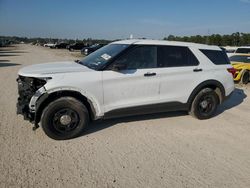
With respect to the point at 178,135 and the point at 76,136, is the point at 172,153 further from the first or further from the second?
the point at 76,136

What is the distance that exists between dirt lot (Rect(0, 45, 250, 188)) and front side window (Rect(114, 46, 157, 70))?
1.29m

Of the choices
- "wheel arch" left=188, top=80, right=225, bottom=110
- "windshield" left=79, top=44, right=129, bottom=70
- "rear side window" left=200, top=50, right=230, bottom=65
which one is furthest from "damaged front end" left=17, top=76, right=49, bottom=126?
"rear side window" left=200, top=50, right=230, bottom=65

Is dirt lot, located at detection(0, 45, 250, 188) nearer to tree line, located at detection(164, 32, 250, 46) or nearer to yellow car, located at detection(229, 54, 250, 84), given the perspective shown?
yellow car, located at detection(229, 54, 250, 84)

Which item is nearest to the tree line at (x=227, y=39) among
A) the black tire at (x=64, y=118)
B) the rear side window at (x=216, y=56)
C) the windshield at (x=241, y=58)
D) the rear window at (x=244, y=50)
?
the rear window at (x=244, y=50)

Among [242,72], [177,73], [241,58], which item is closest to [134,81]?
[177,73]

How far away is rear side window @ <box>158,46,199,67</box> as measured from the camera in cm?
533

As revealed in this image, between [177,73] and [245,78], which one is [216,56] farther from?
[245,78]

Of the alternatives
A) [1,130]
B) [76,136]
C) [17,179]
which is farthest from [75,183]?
[1,130]

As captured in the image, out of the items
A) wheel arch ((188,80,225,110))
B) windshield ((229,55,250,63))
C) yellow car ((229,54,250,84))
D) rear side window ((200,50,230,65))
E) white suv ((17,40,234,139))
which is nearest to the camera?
white suv ((17,40,234,139))

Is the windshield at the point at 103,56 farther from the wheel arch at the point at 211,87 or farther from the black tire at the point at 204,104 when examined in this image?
the black tire at the point at 204,104

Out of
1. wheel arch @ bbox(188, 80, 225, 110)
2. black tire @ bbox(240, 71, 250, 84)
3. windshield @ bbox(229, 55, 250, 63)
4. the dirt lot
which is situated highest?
windshield @ bbox(229, 55, 250, 63)

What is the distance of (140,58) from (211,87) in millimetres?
2062

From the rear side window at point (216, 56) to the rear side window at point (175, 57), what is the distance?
0.41 meters

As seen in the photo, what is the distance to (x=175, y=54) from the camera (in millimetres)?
5512
